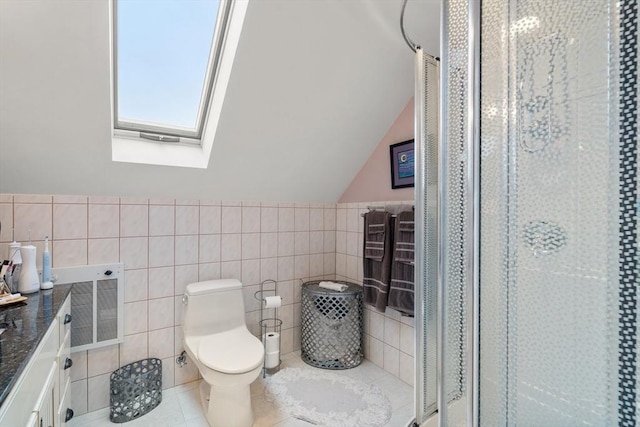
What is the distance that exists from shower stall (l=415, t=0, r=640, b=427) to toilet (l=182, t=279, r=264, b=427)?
1326 millimetres

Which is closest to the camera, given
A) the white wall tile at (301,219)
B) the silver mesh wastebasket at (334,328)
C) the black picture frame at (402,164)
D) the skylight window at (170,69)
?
the skylight window at (170,69)

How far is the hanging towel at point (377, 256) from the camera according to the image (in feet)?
6.89

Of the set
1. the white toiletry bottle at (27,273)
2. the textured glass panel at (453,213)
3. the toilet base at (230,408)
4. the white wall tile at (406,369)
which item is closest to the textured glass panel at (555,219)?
the textured glass panel at (453,213)

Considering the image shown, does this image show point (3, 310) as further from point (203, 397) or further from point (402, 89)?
point (402, 89)

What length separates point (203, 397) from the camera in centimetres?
195

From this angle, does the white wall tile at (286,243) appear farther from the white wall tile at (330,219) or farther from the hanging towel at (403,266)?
the hanging towel at (403,266)

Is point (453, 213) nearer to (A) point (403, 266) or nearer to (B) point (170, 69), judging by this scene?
(A) point (403, 266)

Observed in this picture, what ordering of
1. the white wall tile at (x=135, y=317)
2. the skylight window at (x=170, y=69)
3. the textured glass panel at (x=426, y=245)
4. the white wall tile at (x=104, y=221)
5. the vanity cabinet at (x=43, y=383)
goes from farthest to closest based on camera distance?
the white wall tile at (x=135, y=317) < the white wall tile at (x=104, y=221) < the skylight window at (x=170, y=69) < the textured glass panel at (x=426, y=245) < the vanity cabinet at (x=43, y=383)

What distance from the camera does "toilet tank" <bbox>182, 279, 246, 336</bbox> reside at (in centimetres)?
200

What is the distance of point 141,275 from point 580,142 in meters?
2.23

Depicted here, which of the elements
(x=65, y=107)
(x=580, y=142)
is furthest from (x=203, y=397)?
(x=580, y=142)

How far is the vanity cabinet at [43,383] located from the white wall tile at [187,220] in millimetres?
753

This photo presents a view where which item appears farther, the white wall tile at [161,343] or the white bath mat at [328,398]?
the white wall tile at [161,343]

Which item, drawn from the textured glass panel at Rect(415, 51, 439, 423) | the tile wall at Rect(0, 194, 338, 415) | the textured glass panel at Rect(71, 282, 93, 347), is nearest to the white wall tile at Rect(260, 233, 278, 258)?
the tile wall at Rect(0, 194, 338, 415)
